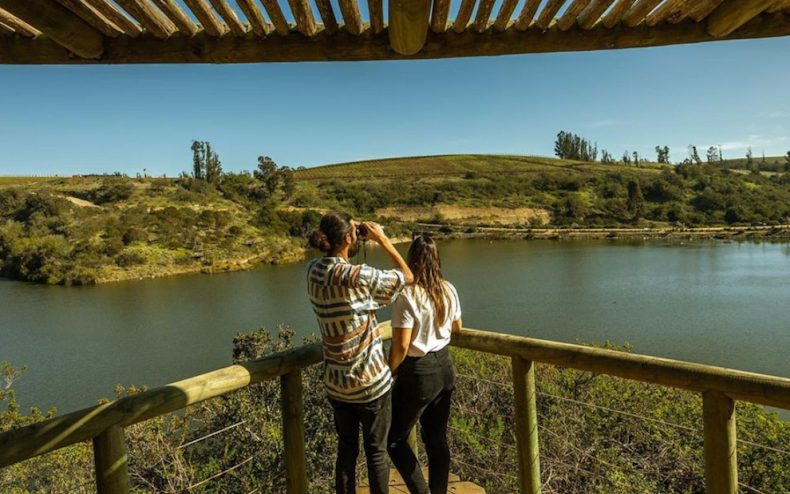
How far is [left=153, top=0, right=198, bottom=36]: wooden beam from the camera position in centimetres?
122

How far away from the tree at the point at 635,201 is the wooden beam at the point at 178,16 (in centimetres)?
4806

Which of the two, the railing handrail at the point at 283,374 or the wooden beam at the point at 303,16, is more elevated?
the wooden beam at the point at 303,16

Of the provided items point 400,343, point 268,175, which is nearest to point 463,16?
point 400,343

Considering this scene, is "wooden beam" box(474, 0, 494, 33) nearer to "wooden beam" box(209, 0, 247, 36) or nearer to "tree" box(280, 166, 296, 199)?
"wooden beam" box(209, 0, 247, 36)

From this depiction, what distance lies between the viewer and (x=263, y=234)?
29.3 metres

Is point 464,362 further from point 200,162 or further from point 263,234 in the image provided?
point 200,162

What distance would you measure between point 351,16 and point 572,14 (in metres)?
0.60

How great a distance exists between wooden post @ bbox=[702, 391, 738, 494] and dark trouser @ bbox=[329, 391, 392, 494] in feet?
3.40

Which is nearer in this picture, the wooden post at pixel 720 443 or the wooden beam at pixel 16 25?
the wooden beam at pixel 16 25

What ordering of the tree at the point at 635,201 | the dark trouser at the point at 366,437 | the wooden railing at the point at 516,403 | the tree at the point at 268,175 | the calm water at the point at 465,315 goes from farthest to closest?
the tree at the point at 635,201 → the tree at the point at 268,175 → the calm water at the point at 465,315 → the dark trouser at the point at 366,437 → the wooden railing at the point at 516,403

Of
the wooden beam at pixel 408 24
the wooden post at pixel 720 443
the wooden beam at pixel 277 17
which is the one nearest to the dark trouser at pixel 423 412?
the wooden post at pixel 720 443

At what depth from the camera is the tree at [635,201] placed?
4450 centimetres

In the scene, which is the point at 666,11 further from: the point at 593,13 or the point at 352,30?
the point at 352,30

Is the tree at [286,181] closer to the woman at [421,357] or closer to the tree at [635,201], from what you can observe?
the tree at [635,201]
